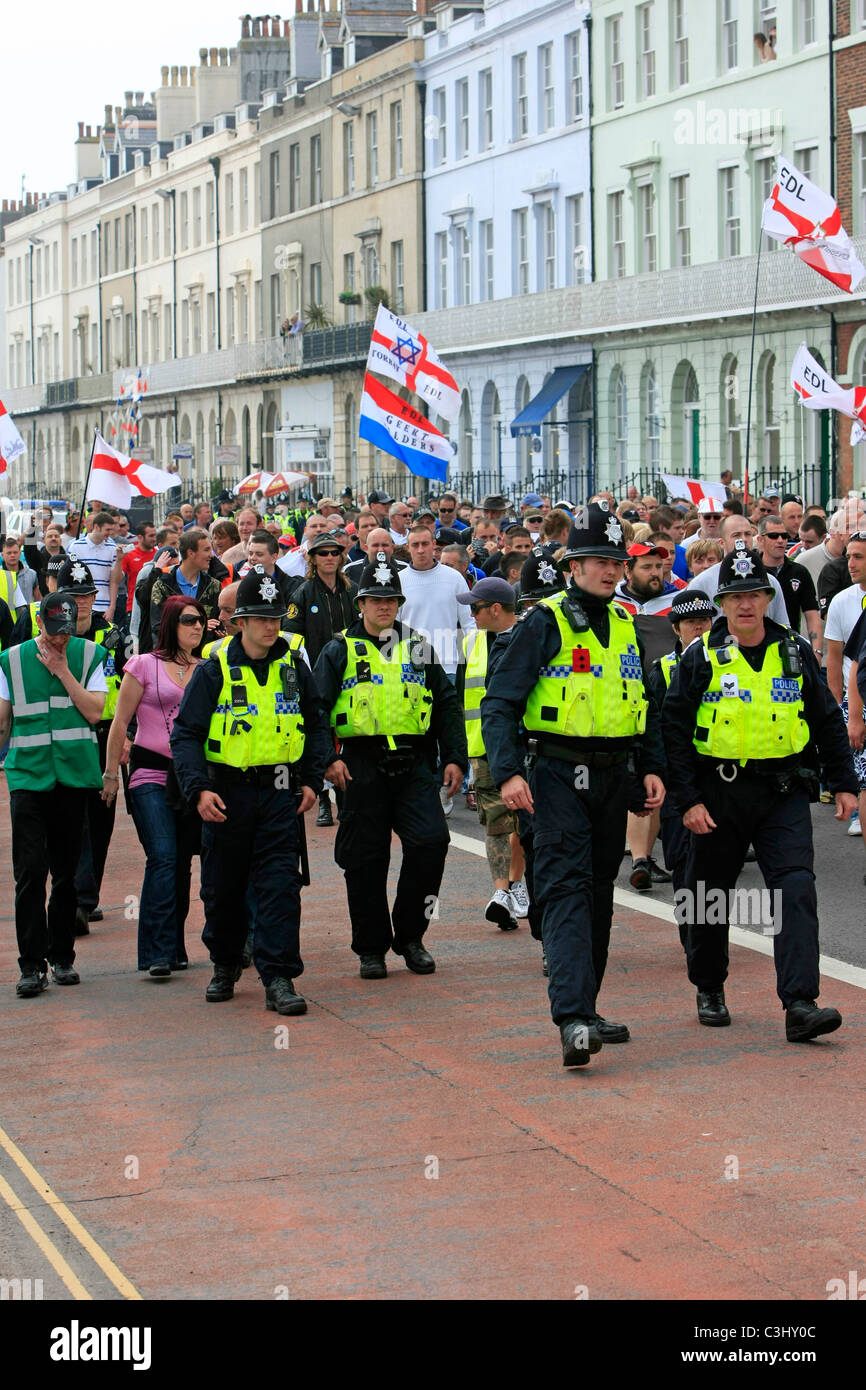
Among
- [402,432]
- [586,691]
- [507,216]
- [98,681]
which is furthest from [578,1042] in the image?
[507,216]

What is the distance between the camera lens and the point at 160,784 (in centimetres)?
961

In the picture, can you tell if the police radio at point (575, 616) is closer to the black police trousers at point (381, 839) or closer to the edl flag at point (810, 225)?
the black police trousers at point (381, 839)

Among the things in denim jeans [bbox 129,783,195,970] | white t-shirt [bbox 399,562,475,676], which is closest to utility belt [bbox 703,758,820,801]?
denim jeans [bbox 129,783,195,970]

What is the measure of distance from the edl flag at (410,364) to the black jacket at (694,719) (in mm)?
12595

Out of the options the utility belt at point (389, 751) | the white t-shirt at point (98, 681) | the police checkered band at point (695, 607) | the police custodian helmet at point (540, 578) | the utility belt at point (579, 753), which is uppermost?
the police custodian helmet at point (540, 578)

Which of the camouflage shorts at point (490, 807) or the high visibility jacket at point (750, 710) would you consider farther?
the camouflage shorts at point (490, 807)

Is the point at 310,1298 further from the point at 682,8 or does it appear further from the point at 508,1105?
the point at 682,8

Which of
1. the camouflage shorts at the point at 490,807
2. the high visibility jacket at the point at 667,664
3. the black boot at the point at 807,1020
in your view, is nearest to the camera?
the black boot at the point at 807,1020

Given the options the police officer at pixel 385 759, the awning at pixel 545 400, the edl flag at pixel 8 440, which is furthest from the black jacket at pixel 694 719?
the awning at pixel 545 400

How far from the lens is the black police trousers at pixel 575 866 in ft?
25.4

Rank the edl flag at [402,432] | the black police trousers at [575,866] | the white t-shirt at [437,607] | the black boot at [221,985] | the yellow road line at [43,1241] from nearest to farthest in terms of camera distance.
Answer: the yellow road line at [43,1241] → the black police trousers at [575,866] → the black boot at [221,985] → the white t-shirt at [437,607] → the edl flag at [402,432]

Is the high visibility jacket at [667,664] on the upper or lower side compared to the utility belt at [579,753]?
upper

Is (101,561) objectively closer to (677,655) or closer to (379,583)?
(677,655)
